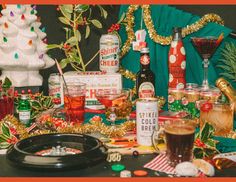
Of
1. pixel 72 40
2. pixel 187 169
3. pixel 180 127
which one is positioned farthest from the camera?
pixel 72 40

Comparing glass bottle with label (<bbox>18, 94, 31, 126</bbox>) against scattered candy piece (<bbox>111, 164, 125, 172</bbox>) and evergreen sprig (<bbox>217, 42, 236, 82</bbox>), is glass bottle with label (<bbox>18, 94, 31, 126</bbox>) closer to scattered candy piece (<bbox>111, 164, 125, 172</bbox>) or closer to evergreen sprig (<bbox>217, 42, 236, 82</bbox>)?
scattered candy piece (<bbox>111, 164, 125, 172</bbox>)

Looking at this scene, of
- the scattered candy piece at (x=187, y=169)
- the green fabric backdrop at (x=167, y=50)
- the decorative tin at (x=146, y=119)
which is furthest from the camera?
the green fabric backdrop at (x=167, y=50)

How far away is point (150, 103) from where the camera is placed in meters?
1.60

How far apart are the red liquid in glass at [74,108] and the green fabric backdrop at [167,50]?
0.48 m

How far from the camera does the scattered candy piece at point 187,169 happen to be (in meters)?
1.34

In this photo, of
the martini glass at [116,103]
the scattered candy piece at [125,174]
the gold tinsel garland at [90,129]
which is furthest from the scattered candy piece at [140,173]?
the martini glass at [116,103]

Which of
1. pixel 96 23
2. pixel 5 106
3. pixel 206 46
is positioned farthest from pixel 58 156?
pixel 96 23

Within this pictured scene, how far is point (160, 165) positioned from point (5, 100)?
813 mm

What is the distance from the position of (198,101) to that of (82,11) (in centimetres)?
83

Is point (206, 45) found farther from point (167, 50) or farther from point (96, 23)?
point (96, 23)

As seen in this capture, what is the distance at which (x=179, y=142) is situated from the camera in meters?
1.42

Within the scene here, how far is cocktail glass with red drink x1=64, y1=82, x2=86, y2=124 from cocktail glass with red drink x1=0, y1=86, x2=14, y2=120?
0.80ft

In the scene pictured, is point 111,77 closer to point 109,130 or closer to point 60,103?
point 60,103

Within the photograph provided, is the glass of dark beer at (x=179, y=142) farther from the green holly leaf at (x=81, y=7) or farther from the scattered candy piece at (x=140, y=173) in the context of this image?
the green holly leaf at (x=81, y=7)
